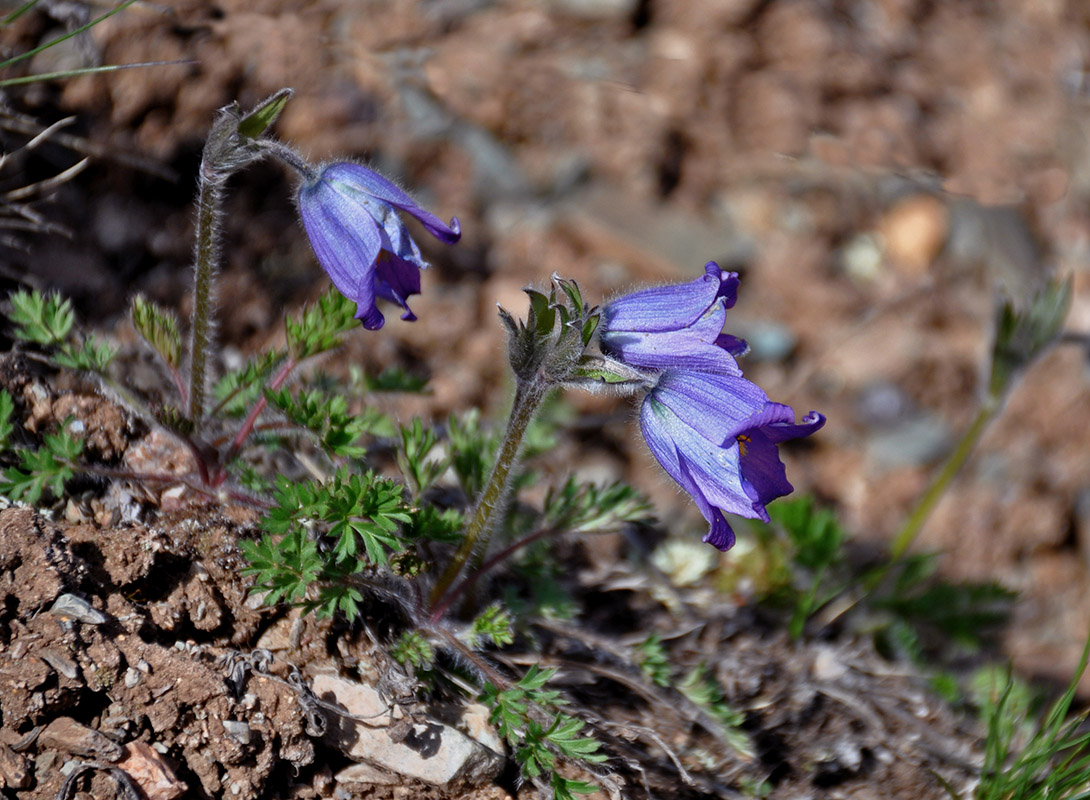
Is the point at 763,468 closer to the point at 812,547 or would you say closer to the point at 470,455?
the point at 470,455

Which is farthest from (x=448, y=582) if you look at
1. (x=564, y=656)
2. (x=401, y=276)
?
(x=401, y=276)

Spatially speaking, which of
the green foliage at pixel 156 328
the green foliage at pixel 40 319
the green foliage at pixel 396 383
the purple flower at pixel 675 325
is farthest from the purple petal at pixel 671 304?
the green foliage at pixel 40 319

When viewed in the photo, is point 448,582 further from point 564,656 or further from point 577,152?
point 577,152

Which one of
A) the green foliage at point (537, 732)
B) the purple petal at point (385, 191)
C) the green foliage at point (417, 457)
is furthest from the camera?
the green foliage at point (417, 457)

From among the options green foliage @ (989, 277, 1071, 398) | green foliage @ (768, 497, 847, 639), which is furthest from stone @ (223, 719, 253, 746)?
green foliage @ (989, 277, 1071, 398)

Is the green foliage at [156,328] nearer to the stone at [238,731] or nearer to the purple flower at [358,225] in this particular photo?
the purple flower at [358,225]

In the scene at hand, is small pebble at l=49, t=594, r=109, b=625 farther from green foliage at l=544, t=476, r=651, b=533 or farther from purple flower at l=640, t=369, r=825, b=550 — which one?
purple flower at l=640, t=369, r=825, b=550
